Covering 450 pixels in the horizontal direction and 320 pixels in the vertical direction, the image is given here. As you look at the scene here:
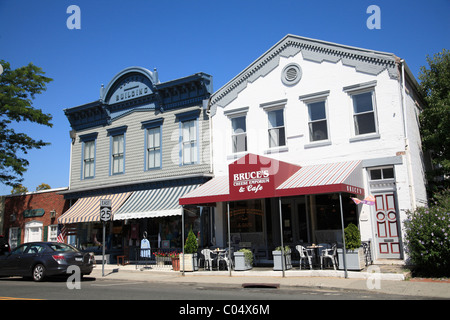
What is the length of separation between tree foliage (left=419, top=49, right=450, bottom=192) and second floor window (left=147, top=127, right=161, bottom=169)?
1258cm

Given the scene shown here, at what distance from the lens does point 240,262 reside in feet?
51.9

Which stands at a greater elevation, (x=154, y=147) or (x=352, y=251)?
(x=154, y=147)

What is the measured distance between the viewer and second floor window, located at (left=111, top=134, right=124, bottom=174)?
23172mm

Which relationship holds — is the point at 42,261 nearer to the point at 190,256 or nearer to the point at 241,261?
the point at 190,256

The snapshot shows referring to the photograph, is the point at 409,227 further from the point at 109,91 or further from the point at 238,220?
the point at 109,91

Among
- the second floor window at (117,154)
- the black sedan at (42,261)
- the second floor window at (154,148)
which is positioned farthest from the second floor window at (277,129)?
the second floor window at (117,154)

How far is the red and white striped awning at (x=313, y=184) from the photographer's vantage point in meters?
14.0

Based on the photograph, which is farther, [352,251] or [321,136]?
[321,136]

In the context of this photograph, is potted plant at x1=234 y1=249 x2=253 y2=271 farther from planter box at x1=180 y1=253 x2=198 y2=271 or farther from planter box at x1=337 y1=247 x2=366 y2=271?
planter box at x1=337 y1=247 x2=366 y2=271

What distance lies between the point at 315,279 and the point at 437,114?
8.86 metres

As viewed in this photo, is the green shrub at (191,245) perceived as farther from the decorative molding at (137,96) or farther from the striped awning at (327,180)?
the decorative molding at (137,96)

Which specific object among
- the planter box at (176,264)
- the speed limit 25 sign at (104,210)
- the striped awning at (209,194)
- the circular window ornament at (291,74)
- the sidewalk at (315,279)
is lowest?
the sidewalk at (315,279)

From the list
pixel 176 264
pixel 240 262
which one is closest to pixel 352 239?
pixel 240 262

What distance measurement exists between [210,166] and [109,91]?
27.8 ft
